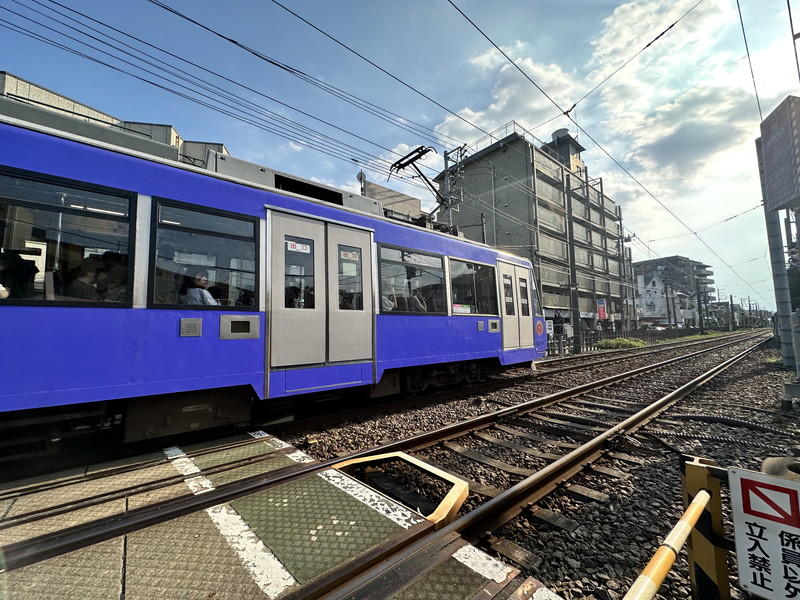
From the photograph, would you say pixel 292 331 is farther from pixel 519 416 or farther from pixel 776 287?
pixel 776 287

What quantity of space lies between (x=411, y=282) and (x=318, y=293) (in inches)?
83.4

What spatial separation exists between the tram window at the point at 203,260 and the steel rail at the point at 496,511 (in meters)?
3.59

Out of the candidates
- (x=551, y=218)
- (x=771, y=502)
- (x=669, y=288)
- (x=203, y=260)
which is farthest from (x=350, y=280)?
(x=669, y=288)

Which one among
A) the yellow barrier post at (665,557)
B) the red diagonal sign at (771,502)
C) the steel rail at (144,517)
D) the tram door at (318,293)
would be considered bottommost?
the steel rail at (144,517)

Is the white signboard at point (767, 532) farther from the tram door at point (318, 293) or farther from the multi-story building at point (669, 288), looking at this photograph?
the multi-story building at point (669, 288)

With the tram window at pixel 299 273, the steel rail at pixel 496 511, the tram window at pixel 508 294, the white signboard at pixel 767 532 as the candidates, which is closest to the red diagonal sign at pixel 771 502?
the white signboard at pixel 767 532

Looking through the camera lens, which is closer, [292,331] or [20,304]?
[20,304]

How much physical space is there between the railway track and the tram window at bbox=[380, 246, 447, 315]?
2424 mm

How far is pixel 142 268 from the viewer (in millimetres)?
4070

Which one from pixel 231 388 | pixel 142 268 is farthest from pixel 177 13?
pixel 231 388

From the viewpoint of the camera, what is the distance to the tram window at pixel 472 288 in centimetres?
788

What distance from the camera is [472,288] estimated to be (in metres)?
8.35

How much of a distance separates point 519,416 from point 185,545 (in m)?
5.17

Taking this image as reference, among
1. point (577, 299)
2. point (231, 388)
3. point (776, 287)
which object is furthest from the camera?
point (577, 299)
